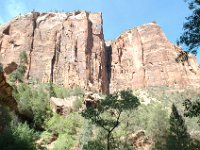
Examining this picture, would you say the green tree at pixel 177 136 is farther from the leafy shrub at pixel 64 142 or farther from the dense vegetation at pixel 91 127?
the leafy shrub at pixel 64 142

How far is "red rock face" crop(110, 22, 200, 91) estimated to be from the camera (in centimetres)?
10175

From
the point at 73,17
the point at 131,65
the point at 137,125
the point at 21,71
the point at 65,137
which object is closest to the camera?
the point at 65,137

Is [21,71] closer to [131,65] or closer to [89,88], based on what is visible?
[89,88]

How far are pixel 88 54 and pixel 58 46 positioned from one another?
8.56m

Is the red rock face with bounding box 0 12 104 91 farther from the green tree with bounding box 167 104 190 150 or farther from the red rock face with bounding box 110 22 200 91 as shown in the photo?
the green tree with bounding box 167 104 190 150

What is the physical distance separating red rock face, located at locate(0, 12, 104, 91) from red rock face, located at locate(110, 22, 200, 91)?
12.4 meters

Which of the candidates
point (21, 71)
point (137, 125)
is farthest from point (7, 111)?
point (21, 71)

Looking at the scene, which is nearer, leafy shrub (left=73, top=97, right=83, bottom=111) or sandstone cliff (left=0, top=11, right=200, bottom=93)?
leafy shrub (left=73, top=97, right=83, bottom=111)

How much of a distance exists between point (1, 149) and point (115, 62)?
83.1m

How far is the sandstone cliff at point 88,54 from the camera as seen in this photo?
3563 inches

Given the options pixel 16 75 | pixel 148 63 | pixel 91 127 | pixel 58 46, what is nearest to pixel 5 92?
pixel 91 127

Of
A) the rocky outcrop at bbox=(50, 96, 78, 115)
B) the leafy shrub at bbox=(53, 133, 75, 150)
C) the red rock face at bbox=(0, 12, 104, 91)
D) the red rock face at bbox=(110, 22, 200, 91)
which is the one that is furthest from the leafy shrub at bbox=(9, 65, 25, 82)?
the red rock face at bbox=(110, 22, 200, 91)

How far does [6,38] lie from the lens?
312 ft

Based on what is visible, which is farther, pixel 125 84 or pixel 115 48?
pixel 115 48
